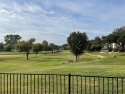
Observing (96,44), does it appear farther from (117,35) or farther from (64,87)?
(64,87)

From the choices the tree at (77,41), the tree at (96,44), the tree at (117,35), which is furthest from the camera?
the tree at (96,44)

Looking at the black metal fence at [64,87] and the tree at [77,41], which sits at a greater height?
the tree at [77,41]

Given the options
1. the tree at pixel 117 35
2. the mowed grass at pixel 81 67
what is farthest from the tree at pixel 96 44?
the mowed grass at pixel 81 67

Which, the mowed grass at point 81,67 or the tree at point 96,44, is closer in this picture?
the mowed grass at point 81,67

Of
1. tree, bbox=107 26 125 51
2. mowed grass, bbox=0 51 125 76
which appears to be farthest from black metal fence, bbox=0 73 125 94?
tree, bbox=107 26 125 51

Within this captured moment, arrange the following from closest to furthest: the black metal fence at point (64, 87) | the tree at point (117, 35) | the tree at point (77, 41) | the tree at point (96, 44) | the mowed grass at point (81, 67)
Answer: the black metal fence at point (64, 87) → the mowed grass at point (81, 67) → the tree at point (77, 41) → the tree at point (117, 35) → the tree at point (96, 44)

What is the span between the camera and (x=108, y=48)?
151625 millimetres

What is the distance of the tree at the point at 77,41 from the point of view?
74256 mm

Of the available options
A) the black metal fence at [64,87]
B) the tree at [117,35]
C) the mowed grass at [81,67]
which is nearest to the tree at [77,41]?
the mowed grass at [81,67]

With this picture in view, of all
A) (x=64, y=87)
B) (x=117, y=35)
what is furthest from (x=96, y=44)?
(x=64, y=87)

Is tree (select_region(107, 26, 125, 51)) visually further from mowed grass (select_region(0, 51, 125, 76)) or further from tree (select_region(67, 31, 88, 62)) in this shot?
mowed grass (select_region(0, 51, 125, 76))

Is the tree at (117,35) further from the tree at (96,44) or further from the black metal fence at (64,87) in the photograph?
the black metal fence at (64,87)

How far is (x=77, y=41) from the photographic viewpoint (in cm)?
7431

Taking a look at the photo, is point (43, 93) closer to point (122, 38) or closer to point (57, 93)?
point (57, 93)
